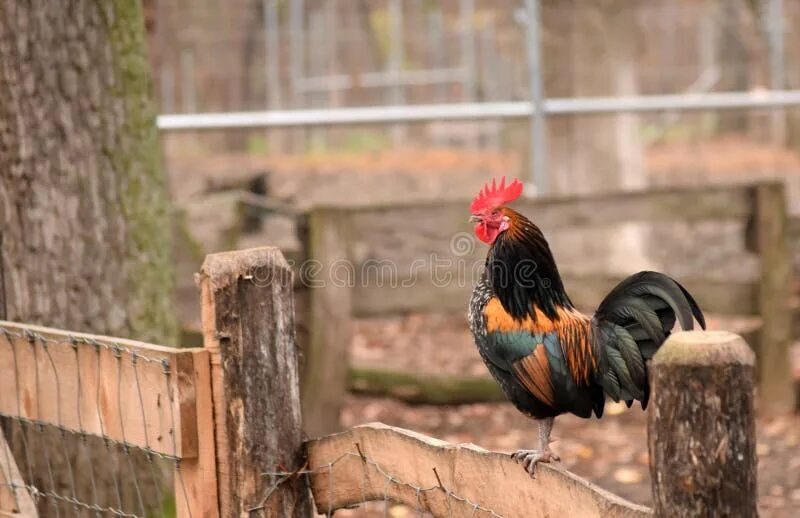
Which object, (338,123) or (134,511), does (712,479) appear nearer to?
(134,511)

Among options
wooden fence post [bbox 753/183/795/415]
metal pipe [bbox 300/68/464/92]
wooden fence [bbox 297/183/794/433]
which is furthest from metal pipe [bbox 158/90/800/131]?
metal pipe [bbox 300/68/464/92]

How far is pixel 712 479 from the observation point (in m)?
1.72

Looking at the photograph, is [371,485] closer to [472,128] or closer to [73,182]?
[73,182]

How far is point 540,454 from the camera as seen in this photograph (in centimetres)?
260

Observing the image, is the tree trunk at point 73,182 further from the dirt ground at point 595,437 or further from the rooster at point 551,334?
the dirt ground at point 595,437

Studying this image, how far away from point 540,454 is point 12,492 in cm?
153

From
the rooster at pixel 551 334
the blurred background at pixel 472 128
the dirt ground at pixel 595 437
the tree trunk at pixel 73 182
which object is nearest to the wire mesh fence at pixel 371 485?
the rooster at pixel 551 334

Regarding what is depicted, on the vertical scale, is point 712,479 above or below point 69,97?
below

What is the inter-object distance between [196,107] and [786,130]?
7533 mm

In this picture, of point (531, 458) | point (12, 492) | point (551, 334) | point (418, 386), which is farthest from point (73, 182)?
point (418, 386)

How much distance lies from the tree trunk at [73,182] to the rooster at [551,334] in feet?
5.00

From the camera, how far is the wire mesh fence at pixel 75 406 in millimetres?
2764

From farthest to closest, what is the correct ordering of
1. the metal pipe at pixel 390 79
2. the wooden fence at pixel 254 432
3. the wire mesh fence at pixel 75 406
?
the metal pipe at pixel 390 79
the wire mesh fence at pixel 75 406
the wooden fence at pixel 254 432

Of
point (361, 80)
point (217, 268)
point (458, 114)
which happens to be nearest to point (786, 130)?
point (361, 80)
